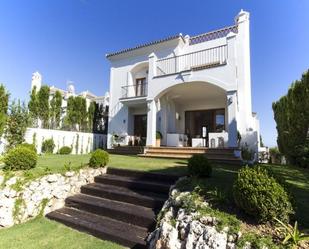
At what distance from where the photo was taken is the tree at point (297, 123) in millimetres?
11344

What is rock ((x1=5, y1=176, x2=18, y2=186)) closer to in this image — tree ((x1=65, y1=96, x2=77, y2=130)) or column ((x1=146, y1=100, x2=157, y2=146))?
column ((x1=146, y1=100, x2=157, y2=146))

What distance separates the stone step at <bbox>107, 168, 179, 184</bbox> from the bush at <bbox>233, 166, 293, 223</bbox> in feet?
9.05

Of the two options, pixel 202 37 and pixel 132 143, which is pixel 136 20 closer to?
pixel 202 37

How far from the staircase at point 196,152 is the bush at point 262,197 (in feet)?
22.1

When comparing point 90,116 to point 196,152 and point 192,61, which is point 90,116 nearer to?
point 192,61

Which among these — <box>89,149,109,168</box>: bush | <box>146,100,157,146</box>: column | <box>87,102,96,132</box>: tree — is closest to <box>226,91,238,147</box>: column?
<box>146,100,157,146</box>: column

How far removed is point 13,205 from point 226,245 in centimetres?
585

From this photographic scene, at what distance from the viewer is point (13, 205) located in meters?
6.00

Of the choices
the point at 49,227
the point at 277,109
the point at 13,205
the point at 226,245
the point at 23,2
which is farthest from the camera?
the point at 277,109

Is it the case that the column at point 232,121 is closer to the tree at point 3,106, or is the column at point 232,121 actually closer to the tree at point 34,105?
the tree at point 3,106

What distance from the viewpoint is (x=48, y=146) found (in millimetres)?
14766

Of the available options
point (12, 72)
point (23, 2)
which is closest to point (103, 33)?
point (23, 2)

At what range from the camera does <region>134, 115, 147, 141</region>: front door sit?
17203 mm

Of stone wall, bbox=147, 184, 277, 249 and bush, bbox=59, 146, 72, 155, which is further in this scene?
bush, bbox=59, 146, 72, 155
